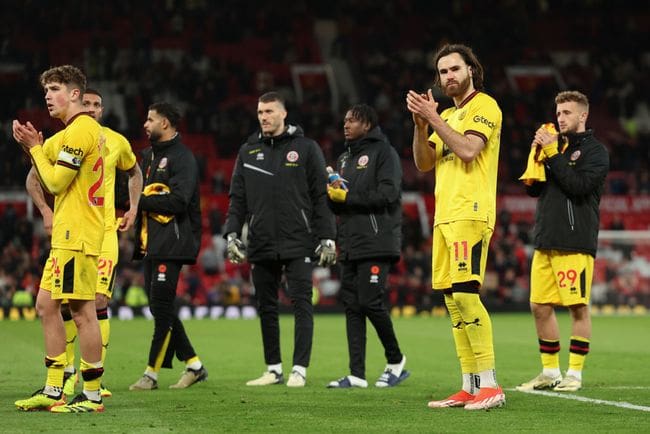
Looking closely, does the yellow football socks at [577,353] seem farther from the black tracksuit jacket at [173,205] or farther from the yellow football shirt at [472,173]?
the black tracksuit jacket at [173,205]

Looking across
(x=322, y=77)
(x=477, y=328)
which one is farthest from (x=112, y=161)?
(x=322, y=77)

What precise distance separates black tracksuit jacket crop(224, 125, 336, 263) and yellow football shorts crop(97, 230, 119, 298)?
129cm

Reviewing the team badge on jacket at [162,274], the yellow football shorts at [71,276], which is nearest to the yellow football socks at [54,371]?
the yellow football shorts at [71,276]

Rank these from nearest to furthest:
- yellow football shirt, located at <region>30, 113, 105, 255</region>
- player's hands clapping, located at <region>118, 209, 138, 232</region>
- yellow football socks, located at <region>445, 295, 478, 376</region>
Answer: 1. yellow football shirt, located at <region>30, 113, 105, 255</region>
2. yellow football socks, located at <region>445, 295, 478, 376</region>
3. player's hands clapping, located at <region>118, 209, 138, 232</region>

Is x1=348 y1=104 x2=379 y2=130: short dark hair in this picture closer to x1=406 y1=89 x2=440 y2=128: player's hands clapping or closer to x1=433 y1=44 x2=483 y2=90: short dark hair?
x1=433 y1=44 x2=483 y2=90: short dark hair

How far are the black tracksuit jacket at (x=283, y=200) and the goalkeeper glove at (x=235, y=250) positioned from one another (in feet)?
0.45

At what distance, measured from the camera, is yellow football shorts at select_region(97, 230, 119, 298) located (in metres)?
9.27

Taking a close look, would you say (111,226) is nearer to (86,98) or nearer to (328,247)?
(86,98)

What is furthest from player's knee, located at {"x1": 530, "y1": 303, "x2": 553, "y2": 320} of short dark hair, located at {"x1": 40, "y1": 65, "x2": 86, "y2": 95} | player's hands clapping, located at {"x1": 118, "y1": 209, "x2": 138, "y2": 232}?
short dark hair, located at {"x1": 40, "y1": 65, "x2": 86, "y2": 95}

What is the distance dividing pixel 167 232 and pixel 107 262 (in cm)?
93

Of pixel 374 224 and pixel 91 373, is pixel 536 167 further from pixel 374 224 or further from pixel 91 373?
pixel 91 373

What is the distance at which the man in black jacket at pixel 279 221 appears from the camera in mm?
10219

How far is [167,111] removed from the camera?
1028 centimetres

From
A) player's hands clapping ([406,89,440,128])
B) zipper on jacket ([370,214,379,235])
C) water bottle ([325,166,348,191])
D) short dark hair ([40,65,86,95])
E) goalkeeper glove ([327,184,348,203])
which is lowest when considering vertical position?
zipper on jacket ([370,214,379,235])
